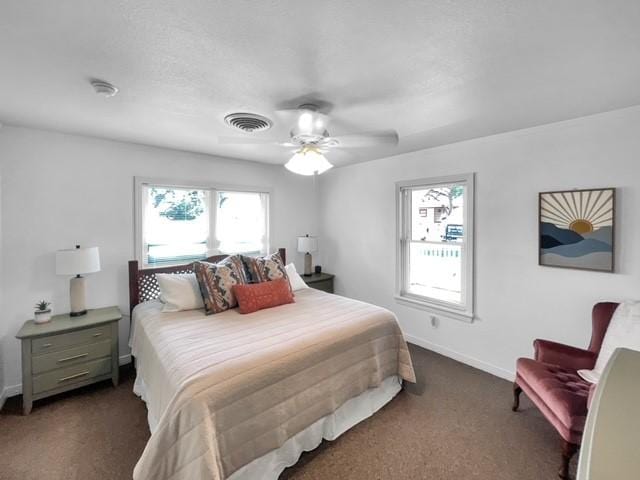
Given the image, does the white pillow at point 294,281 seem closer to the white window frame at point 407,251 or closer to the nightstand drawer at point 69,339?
the white window frame at point 407,251

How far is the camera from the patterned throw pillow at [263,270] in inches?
121

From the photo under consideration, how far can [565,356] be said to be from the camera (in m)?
2.18

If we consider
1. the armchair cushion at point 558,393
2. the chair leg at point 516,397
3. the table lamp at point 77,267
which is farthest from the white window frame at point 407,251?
the table lamp at point 77,267

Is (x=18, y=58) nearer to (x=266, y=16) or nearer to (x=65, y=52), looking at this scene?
(x=65, y=52)

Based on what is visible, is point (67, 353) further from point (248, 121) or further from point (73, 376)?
point (248, 121)

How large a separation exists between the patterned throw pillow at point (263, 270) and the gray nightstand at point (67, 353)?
1279 mm

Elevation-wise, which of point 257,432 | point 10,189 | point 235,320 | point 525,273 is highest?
point 10,189

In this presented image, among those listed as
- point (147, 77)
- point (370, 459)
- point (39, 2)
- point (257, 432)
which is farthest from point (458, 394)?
point (39, 2)

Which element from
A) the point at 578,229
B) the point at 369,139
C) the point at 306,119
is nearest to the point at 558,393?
the point at 578,229

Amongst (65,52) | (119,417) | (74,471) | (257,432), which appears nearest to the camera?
(65,52)

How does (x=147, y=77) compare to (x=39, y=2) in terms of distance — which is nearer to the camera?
(x=39, y=2)

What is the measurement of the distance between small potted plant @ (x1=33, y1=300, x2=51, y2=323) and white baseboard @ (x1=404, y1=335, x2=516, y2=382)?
3791 mm

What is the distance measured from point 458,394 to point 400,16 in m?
2.87

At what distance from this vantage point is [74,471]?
180 cm
